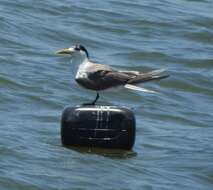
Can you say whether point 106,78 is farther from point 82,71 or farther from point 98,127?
point 98,127

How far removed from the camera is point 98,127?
13.9 metres

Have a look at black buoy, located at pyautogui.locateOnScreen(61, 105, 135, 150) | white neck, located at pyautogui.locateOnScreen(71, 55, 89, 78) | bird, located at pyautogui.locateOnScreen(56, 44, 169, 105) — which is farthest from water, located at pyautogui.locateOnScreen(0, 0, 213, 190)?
white neck, located at pyautogui.locateOnScreen(71, 55, 89, 78)

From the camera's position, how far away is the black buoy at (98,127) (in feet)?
45.2

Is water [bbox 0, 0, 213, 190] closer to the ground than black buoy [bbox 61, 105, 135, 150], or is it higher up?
closer to the ground

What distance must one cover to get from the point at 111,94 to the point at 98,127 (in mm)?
3858

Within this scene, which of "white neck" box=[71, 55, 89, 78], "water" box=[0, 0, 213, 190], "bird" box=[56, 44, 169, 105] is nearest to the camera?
"water" box=[0, 0, 213, 190]

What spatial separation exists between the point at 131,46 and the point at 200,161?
7499mm

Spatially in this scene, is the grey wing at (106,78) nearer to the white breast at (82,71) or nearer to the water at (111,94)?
the white breast at (82,71)

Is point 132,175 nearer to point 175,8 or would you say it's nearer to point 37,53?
point 37,53

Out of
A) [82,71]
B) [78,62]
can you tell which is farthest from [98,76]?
[78,62]

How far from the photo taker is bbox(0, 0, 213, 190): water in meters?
13.2

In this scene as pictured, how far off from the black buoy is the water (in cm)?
14

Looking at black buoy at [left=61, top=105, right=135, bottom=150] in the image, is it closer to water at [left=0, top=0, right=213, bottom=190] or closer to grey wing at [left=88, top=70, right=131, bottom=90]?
water at [left=0, top=0, right=213, bottom=190]

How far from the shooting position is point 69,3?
24438mm
